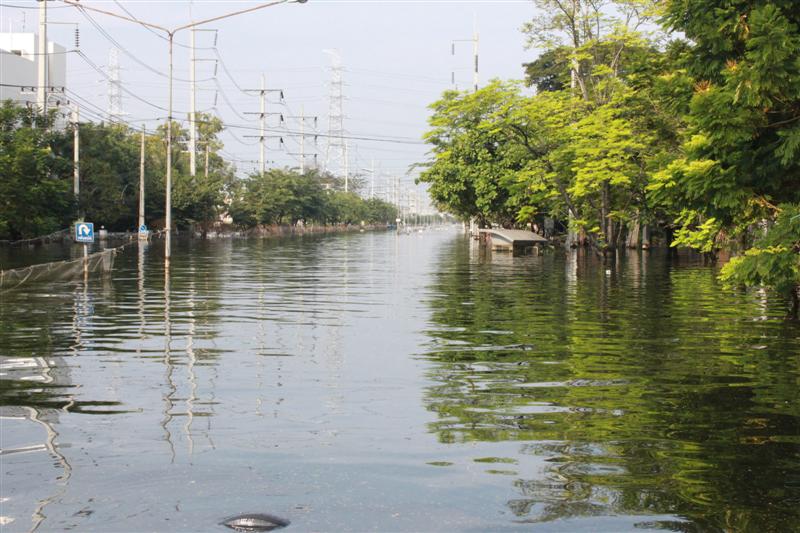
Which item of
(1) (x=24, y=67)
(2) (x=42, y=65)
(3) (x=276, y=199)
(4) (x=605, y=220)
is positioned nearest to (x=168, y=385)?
(4) (x=605, y=220)

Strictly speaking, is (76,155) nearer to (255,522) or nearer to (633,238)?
(633,238)

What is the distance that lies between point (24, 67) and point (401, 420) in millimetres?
122228

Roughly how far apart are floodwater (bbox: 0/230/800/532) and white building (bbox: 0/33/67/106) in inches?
3534

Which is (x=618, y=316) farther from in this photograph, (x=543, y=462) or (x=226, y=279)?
(x=226, y=279)

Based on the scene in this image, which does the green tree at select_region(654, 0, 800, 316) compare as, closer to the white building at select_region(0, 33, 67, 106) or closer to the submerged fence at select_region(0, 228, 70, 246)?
the submerged fence at select_region(0, 228, 70, 246)

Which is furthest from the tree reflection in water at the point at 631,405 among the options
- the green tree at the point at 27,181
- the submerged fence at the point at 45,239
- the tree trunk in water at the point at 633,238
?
the submerged fence at the point at 45,239

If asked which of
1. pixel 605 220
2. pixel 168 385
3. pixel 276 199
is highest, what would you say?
pixel 276 199

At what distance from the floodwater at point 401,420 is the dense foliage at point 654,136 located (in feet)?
9.00

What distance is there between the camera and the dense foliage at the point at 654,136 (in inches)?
651

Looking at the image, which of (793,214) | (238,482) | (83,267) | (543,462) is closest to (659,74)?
(793,214)

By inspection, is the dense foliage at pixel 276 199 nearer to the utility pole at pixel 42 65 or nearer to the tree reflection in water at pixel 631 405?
the utility pole at pixel 42 65

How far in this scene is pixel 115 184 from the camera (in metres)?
84.1

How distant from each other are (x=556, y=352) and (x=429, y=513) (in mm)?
8923

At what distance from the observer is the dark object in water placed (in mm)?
6504
